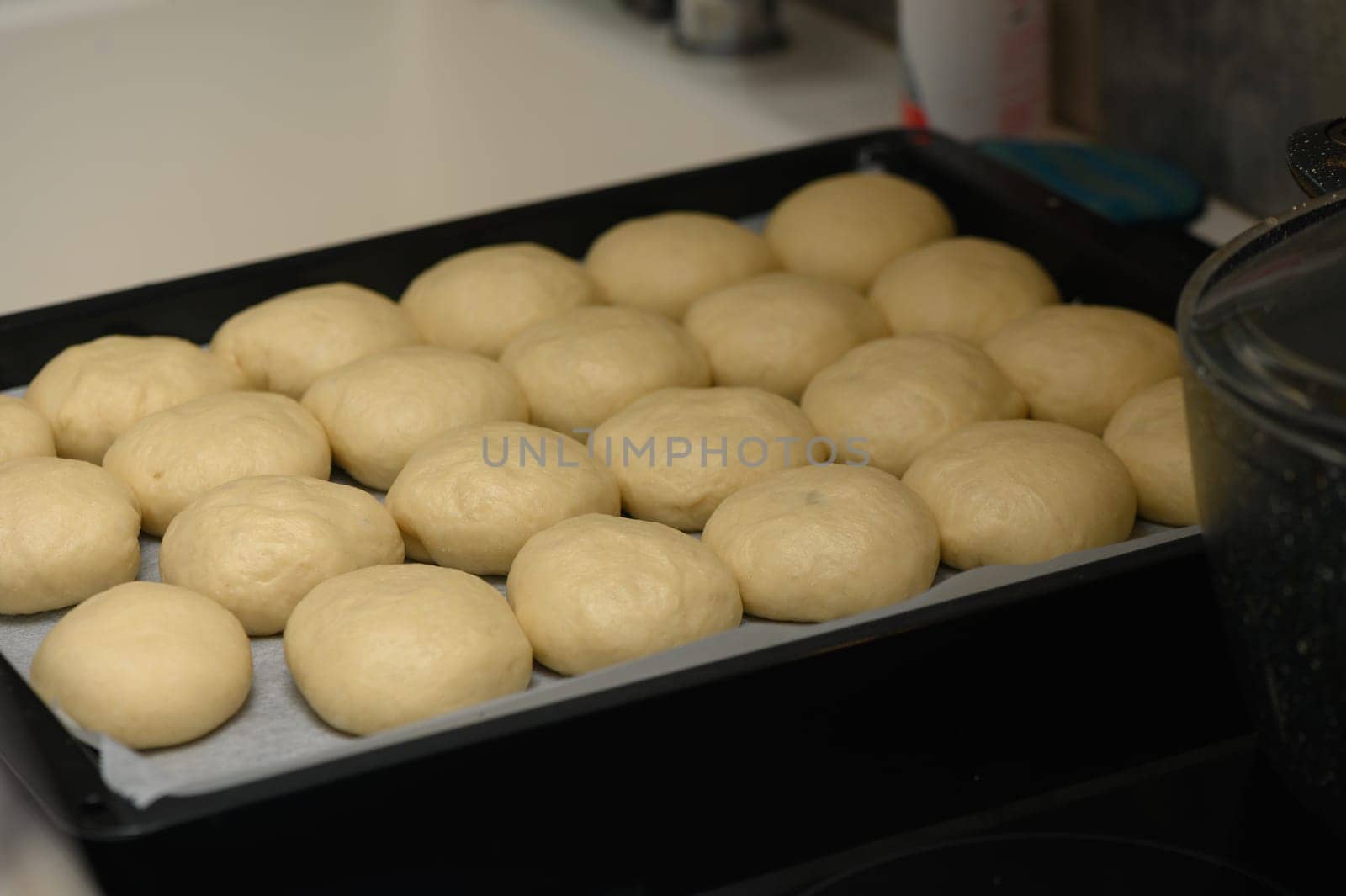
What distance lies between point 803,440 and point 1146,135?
2.95 ft

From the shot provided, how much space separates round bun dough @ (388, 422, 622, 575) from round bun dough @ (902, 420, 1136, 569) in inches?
9.5

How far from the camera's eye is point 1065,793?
0.89 meters

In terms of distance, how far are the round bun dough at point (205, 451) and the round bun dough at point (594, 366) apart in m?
0.18

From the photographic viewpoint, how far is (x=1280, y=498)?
606 millimetres

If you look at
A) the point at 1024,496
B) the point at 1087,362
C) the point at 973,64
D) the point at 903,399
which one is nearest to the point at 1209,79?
the point at 973,64

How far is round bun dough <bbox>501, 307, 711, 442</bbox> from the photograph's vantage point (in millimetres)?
1207

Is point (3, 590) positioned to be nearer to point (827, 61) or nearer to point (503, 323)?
point (503, 323)

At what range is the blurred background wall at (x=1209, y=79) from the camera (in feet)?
4.93

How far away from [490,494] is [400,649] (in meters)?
0.19

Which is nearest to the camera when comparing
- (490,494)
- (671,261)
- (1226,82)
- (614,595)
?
(614,595)

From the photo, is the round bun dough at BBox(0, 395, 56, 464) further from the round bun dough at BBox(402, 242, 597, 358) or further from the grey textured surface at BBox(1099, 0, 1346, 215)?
the grey textured surface at BBox(1099, 0, 1346, 215)

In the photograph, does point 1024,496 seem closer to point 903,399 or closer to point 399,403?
point 903,399

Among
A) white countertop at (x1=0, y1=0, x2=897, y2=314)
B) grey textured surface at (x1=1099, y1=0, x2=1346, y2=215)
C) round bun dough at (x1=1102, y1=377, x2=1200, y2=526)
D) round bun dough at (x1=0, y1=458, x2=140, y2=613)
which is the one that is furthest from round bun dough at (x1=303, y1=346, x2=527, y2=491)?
grey textured surface at (x1=1099, y1=0, x2=1346, y2=215)

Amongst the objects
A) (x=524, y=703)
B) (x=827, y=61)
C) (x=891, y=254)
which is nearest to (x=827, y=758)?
(x=524, y=703)
